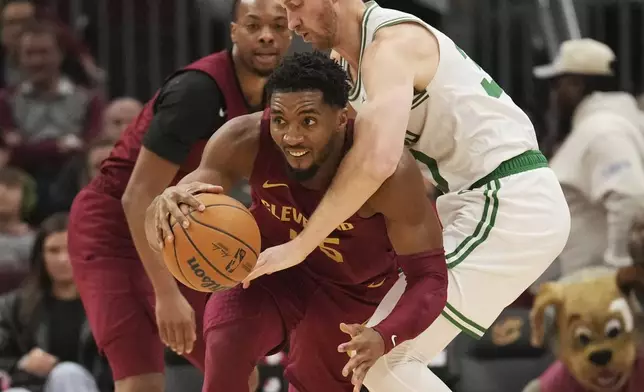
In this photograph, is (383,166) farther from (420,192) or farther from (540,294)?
(540,294)

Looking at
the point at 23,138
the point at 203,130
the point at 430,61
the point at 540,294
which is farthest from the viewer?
the point at 23,138

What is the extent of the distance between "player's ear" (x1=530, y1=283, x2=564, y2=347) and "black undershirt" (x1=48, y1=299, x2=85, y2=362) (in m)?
2.33

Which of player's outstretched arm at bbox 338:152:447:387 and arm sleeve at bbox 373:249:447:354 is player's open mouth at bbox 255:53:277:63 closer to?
player's outstretched arm at bbox 338:152:447:387

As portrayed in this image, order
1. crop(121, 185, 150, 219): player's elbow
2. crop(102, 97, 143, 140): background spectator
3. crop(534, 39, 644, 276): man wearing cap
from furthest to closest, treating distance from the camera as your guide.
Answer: crop(102, 97, 143, 140): background spectator < crop(534, 39, 644, 276): man wearing cap < crop(121, 185, 150, 219): player's elbow

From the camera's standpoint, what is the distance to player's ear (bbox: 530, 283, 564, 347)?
622cm

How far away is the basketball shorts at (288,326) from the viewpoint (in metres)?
4.06

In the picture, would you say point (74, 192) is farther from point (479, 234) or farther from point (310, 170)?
point (479, 234)

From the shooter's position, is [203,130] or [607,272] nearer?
[203,130]

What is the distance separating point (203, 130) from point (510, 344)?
290 centimetres

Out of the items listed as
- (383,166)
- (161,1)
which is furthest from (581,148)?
(161,1)

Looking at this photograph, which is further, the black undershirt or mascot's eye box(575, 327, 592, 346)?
the black undershirt

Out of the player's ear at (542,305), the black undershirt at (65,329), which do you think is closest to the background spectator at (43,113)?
the black undershirt at (65,329)

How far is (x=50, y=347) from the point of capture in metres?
6.38

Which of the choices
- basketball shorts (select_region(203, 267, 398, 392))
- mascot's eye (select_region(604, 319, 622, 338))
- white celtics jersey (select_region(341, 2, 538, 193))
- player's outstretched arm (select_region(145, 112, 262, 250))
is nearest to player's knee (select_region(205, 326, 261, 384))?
basketball shorts (select_region(203, 267, 398, 392))
